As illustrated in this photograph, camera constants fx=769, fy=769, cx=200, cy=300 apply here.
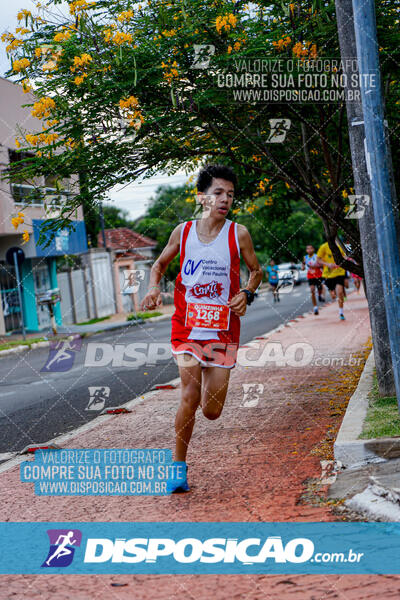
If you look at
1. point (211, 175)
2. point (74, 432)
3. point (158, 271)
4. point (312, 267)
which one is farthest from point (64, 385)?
point (312, 267)

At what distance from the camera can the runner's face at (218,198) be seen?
4.64 meters

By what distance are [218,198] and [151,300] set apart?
2.47 feet

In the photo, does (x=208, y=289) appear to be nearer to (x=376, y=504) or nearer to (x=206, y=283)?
(x=206, y=283)

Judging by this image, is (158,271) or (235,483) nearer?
(235,483)

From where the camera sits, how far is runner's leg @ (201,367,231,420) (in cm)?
457

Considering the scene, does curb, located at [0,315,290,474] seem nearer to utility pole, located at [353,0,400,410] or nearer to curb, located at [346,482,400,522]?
curb, located at [346,482,400,522]

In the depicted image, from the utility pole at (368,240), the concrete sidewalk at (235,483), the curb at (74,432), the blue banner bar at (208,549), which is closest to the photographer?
the concrete sidewalk at (235,483)

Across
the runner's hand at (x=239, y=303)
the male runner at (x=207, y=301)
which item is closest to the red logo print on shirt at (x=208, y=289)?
the male runner at (x=207, y=301)

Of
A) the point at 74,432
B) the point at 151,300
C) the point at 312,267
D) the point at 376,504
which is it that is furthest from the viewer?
the point at 312,267

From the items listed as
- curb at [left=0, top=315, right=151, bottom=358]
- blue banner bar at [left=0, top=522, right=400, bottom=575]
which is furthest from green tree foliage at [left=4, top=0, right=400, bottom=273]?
curb at [left=0, top=315, right=151, bottom=358]

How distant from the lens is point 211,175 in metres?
4.69

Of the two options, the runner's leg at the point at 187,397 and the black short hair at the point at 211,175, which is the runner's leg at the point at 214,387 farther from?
the black short hair at the point at 211,175

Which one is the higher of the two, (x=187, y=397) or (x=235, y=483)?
(x=187, y=397)

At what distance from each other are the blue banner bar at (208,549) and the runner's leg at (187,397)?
0.76 meters
